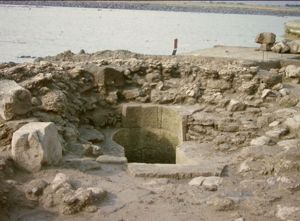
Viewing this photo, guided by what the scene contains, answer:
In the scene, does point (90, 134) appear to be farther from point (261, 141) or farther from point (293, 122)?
point (293, 122)

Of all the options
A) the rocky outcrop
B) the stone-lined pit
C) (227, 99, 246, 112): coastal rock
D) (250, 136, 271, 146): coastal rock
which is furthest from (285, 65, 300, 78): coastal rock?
(250, 136, 271, 146): coastal rock

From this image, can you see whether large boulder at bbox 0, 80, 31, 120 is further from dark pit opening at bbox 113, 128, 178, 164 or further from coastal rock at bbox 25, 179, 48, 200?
dark pit opening at bbox 113, 128, 178, 164

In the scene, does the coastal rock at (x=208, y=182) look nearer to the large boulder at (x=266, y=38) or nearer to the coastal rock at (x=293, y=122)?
the coastal rock at (x=293, y=122)

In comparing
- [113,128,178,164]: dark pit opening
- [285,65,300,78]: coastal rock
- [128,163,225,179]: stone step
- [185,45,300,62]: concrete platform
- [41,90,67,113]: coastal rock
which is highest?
[185,45,300,62]: concrete platform

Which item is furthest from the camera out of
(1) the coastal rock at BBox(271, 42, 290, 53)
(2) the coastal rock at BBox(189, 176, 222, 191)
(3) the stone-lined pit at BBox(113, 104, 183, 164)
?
(1) the coastal rock at BBox(271, 42, 290, 53)

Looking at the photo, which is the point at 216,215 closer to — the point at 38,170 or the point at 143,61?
the point at 38,170

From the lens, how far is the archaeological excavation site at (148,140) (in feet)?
15.2

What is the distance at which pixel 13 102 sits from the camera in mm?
5961

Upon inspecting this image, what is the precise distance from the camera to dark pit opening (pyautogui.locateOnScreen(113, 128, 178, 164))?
8759 mm

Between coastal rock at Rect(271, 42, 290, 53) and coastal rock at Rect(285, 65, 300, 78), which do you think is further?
coastal rock at Rect(271, 42, 290, 53)

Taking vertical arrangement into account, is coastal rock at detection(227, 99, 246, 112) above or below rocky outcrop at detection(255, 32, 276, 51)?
below

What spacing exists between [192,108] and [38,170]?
3.90 metres

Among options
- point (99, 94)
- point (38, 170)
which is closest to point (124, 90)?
point (99, 94)

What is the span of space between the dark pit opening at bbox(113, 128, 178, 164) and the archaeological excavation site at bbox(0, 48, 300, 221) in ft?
0.07
